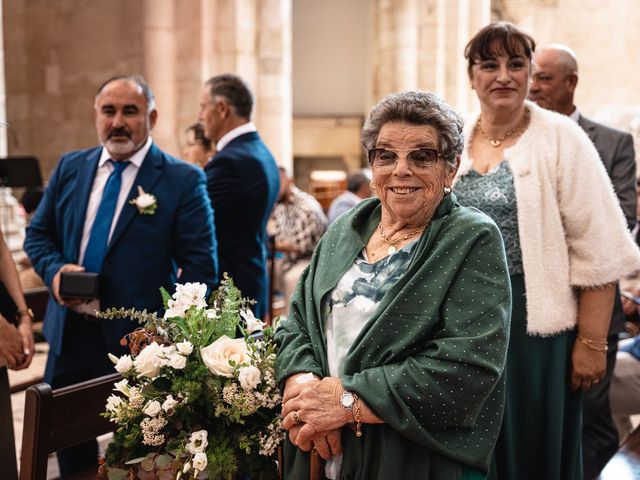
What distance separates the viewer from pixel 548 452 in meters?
3.10

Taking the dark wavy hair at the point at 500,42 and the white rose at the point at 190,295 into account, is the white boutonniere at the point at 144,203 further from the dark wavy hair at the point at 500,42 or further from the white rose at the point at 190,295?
the dark wavy hair at the point at 500,42

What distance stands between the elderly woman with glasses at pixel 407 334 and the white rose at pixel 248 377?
0.09m

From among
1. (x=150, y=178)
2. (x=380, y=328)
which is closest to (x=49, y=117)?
(x=150, y=178)

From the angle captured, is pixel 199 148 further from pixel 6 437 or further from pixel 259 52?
pixel 259 52

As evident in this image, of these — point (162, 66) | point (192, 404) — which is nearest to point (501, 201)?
point (192, 404)

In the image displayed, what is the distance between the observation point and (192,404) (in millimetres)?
2299

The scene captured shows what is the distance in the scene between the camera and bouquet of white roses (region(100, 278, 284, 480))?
2244 millimetres

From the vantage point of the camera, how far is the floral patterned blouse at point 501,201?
309 cm

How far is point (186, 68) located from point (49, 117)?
75.1 inches

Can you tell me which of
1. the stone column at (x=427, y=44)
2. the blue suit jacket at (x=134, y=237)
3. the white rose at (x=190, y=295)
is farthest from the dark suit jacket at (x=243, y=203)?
the stone column at (x=427, y=44)

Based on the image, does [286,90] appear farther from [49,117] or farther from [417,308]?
[417,308]

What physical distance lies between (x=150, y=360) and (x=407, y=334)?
0.67 meters

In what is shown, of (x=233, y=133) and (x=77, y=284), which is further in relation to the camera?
(x=233, y=133)

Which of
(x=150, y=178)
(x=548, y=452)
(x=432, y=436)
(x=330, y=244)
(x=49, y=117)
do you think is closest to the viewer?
(x=432, y=436)
